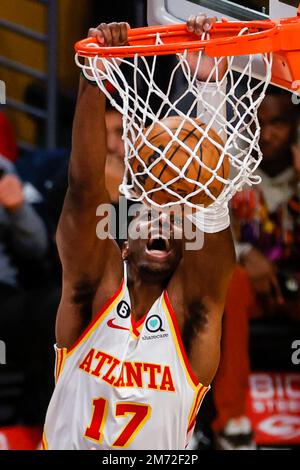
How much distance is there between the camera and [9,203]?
2.88 m

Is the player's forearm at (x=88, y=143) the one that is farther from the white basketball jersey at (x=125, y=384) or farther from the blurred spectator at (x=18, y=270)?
the blurred spectator at (x=18, y=270)

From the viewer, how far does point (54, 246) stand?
2.90 m

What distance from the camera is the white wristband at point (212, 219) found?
95.4 inches

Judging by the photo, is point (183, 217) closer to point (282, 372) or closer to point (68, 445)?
point (68, 445)

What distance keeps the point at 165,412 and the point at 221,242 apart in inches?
17.8

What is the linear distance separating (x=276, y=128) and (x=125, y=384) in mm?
942

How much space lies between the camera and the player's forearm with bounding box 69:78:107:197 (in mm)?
2344

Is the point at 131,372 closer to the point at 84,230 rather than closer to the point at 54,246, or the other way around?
the point at 84,230

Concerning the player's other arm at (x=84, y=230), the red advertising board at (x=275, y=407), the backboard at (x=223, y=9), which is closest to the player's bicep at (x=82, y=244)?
the player's other arm at (x=84, y=230)

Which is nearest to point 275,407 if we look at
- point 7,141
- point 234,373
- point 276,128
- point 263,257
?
point 234,373

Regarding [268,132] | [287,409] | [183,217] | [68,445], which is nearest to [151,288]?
[183,217]

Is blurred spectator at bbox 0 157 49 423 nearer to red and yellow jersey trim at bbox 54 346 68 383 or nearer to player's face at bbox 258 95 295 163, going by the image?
red and yellow jersey trim at bbox 54 346 68 383

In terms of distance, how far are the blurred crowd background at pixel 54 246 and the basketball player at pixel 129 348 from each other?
284 mm

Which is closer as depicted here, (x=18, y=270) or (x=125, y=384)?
(x=125, y=384)
